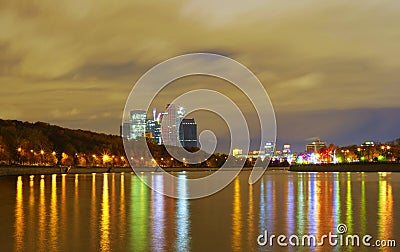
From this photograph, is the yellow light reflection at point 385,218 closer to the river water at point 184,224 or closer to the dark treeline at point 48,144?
the river water at point 184,224

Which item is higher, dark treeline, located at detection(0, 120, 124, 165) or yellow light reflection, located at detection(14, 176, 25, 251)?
dark treeline, located at detection(0, 120, 124, 165)

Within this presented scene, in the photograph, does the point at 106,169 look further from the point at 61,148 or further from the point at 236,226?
the point at 236,226

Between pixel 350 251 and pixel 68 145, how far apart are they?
14627 cm

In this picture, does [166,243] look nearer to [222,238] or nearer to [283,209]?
[222,238]

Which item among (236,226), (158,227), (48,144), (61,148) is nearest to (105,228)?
(158,227)

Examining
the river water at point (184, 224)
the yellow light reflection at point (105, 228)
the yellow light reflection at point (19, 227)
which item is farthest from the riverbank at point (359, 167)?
the yellow light reflection at point (19, 227)

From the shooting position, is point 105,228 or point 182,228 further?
point 182,228

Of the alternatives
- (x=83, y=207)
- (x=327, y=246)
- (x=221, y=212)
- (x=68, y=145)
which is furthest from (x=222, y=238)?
(x=68, y=145)

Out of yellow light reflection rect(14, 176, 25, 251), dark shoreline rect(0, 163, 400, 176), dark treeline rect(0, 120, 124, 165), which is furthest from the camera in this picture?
dark treeline rect(0, 120, 124, 165)

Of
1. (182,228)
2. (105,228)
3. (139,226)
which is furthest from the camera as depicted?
(139,226)

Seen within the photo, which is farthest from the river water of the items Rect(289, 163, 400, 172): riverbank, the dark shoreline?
Rect(289, 163, 400, 172): riverbank

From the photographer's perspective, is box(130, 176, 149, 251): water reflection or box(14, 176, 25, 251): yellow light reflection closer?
box(14, 176, 25, 251): yellow light reflection

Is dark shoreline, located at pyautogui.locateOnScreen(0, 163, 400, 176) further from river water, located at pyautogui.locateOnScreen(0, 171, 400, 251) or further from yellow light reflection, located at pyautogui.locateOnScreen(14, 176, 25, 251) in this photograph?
river water, located at pyautogui.locateOnScreen(0, 171, 400, 251)

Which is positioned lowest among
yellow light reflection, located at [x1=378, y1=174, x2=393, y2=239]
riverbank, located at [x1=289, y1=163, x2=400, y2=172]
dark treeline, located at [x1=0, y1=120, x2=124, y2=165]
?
riverbank, located at [x1=289, y1=163, x2=400, y2=172]
